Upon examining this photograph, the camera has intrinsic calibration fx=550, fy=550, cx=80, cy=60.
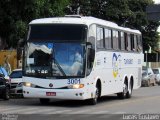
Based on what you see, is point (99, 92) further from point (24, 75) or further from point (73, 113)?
point (73, 113)

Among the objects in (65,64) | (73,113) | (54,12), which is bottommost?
(73,113)

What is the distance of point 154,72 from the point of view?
179 ft

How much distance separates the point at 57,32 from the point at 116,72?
526 centimetres

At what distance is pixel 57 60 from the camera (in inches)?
832

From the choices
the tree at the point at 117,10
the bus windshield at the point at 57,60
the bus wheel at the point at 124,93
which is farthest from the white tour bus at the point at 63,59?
the tree at the point at 117,10

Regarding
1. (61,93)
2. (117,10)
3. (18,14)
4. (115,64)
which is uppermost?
(117,10)

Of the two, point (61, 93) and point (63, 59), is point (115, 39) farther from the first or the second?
point (61, 93)

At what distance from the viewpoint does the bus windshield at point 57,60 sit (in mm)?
21000

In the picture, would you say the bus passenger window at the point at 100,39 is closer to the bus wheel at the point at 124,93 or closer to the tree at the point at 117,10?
the bus wheel at the point at 124,93

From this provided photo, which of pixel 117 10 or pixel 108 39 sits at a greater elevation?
pixel 117 10

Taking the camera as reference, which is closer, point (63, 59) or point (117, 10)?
point (63, 59)

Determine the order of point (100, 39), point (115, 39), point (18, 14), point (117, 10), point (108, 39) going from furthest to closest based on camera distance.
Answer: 1. point (117, 10)
2. point (18, 14)
3. point (115, 39)
4. point (108, 39)
5. point (100, 39)

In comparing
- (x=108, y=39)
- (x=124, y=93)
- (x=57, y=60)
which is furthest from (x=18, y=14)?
(x=57, y=60)

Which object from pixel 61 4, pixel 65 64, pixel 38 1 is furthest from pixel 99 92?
pixel 61 4
